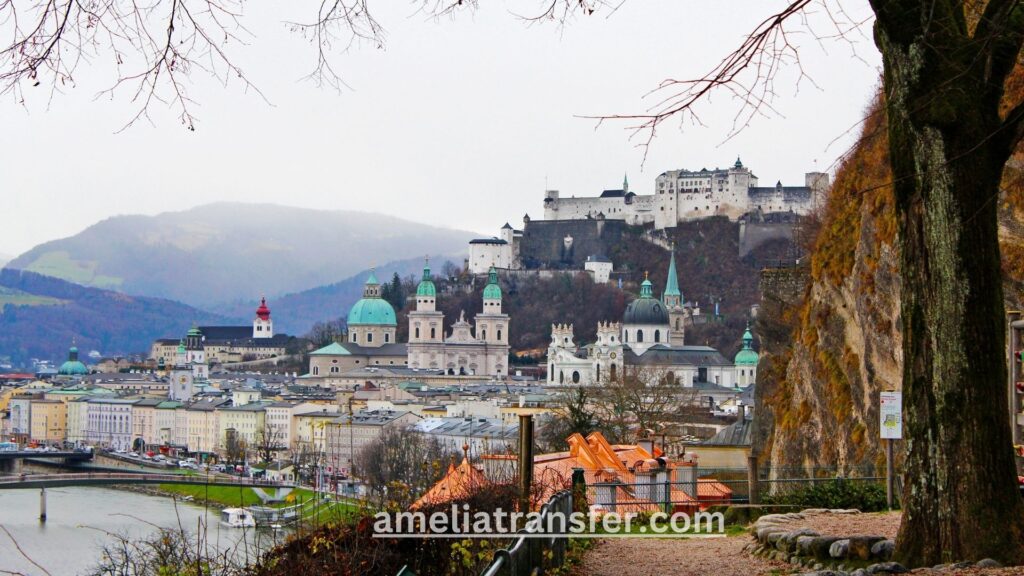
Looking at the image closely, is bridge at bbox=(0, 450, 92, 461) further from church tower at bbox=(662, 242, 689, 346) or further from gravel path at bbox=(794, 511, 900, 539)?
gravel path at bbox=(794, 511, 900, 539)

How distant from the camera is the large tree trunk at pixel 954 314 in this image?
291 inches

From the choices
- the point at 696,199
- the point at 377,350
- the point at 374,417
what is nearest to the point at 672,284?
the point at 696,199

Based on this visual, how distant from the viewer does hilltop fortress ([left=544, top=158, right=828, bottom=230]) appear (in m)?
135

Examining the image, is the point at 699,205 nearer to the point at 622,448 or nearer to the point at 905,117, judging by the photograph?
the point at 622,448

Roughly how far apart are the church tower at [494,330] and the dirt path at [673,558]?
11672 centimetres

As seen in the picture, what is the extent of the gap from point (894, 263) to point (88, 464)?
67119mm

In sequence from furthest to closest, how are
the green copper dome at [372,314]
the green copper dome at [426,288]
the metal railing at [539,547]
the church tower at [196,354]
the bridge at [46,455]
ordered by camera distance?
the church tower at [196,354], the green copper dome at [372,314], the green copper dome at [426,288], the bridge at [46,455], the metal railing at [539,547]

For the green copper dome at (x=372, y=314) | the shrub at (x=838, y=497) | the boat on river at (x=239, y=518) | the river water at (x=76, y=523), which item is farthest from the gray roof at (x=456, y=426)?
the green copper dome at (x=372, y=314)

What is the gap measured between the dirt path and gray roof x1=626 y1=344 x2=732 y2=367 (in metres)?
89.8

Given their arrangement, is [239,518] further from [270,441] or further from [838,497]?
[270,441]

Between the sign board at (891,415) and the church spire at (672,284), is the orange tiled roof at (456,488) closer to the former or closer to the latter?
the sign board at (891,415)

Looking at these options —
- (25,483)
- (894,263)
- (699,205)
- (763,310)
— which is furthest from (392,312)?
(894,263)

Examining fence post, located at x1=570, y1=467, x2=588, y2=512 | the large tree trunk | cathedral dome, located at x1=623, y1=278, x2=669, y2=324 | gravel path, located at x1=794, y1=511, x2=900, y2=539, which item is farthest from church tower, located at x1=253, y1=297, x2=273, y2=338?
the large tree trunk

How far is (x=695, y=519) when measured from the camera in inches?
510
